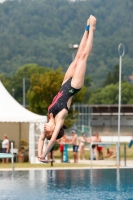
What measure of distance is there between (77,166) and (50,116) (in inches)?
673

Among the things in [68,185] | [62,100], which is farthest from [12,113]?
[62,100]

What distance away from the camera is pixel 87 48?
12.8 m

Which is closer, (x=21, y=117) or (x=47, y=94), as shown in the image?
(x=21, y=117)

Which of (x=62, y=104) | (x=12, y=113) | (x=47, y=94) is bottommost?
(x=62, y=104)

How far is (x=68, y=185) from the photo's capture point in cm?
1945

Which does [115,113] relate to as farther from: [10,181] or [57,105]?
[57,105]

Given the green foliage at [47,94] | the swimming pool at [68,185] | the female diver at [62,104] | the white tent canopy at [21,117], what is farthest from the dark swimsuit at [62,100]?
the green foliage at [47,94]

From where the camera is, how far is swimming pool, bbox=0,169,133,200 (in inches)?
636

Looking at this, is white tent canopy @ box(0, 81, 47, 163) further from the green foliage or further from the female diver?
the female diver

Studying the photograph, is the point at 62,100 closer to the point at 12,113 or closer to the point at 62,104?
the point at 62,104

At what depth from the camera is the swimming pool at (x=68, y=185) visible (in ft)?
53.0

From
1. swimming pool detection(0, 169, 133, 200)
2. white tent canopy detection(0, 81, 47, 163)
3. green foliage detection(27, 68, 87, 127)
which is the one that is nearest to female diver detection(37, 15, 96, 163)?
swimming pool detection(0, 169, 133, 200)

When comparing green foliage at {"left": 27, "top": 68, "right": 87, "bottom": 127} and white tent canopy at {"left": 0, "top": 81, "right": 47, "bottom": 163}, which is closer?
white tent canopy at {"left": 0, "top": 81, "right": 47, "bottom": 163}

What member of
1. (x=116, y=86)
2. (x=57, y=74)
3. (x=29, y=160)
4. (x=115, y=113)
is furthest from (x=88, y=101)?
(x=29, y=160)
